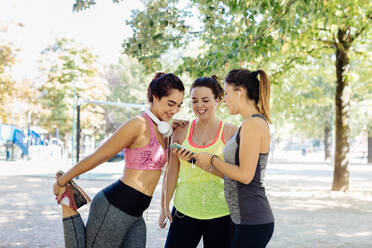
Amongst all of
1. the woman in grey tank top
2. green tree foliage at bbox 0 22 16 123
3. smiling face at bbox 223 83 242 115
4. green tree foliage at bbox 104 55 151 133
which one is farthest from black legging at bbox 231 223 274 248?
green tree foliage at bbox 104 55 151 133

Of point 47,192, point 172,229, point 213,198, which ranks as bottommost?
point 47,192

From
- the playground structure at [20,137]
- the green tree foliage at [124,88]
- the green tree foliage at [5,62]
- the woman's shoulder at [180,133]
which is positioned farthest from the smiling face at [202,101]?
the green tree foliage at [124,88]

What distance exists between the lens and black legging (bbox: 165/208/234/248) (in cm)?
311

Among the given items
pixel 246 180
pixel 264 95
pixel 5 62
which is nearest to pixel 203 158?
pixel 246 180

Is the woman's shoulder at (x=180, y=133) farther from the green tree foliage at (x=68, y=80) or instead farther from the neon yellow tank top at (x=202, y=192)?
the green tree foliage at (x=68, y=80)

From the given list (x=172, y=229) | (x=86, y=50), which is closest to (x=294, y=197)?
(x=172, y=229)

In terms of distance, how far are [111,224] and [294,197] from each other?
1051 centimetres

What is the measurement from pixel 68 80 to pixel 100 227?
29.6 meters

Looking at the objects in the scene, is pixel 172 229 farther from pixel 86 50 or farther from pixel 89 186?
pixel 86 50

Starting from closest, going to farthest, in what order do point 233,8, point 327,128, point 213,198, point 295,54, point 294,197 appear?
point 213,198 → point 233,8 → point 294,197 → point 295,54 → point 327,128

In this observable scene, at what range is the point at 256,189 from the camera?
8.75 feet

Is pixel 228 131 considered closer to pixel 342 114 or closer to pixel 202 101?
pixel 202 101

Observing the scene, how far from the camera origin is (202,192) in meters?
3.16

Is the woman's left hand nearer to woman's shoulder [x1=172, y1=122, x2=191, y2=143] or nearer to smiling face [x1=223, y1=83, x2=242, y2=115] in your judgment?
smiling face [x1=223, y1=83, x2=242, y2=115]
